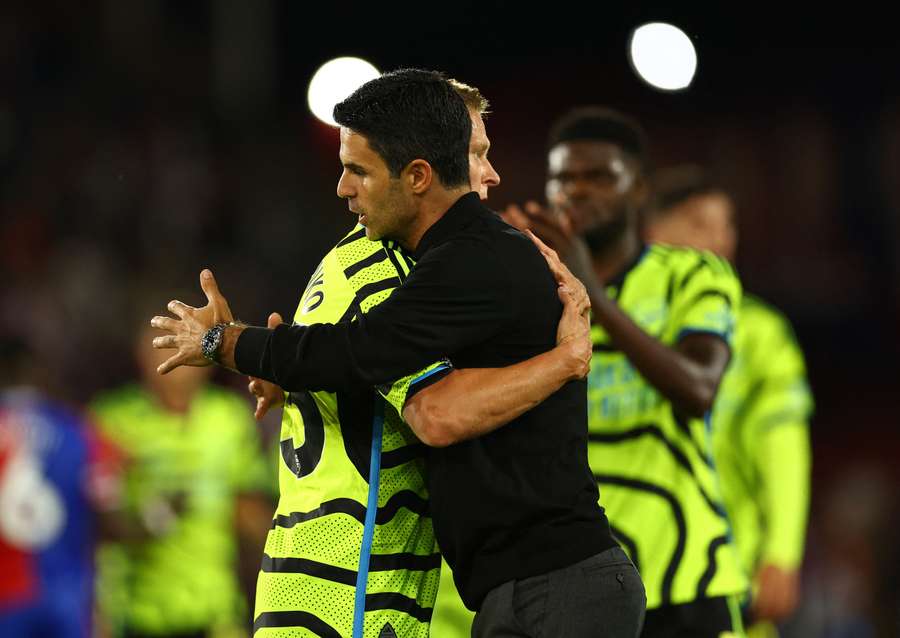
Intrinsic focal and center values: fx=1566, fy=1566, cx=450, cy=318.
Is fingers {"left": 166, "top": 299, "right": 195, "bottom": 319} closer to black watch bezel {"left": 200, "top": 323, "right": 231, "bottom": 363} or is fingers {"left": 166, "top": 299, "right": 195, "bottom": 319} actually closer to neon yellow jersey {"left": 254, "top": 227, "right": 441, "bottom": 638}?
black watch bezel {"left": 200, "top": 323, "right": 231, "bottom": 363}

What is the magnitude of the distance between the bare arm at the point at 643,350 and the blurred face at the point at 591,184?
347 millimetres

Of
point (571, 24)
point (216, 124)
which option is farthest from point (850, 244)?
point (216, 124)

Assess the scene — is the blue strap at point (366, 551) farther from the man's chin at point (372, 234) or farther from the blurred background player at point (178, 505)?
the blurred background player at point (178, 505)

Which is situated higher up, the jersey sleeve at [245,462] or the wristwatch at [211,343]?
the wristwatch at [211,343]

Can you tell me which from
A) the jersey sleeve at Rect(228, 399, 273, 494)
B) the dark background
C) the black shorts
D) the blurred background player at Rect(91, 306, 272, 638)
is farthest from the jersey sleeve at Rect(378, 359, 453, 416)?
the dark background

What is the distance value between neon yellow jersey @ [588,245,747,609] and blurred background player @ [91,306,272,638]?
382 centimetres

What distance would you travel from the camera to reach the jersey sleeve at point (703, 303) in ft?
15.5

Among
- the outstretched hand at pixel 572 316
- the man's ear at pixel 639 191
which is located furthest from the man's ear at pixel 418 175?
the man's ear at pixel 639 191

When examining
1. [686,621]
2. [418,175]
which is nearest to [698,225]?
[686,621]

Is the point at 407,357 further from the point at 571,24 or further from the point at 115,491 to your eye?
the point at 571,24

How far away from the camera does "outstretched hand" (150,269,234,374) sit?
11.0 feet

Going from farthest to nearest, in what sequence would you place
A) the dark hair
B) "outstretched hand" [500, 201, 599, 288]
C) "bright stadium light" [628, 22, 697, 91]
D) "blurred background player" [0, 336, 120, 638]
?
"blurred background player" [0, 336, 120, 638] → the dark hair → "bright stadium light" [628, 22, 697, 91] → "outstretched hand" [500, 201, 599, 288]

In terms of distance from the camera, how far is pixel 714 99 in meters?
16.1

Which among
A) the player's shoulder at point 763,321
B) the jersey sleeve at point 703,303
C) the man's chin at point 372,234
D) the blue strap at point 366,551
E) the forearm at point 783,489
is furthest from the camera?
the player's shoulder at point 763,321
